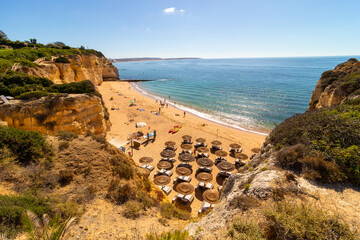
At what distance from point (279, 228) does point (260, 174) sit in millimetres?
2550

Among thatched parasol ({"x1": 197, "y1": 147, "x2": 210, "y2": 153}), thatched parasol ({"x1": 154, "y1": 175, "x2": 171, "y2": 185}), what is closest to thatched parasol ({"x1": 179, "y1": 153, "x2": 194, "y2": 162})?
thatched parasol ({"x1": 197, "y1": 147, "x2": 210, "y2": 153})

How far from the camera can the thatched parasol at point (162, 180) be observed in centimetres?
1281

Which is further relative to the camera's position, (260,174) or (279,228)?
(260,174)

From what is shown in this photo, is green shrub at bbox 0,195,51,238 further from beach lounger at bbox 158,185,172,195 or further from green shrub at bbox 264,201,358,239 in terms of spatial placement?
beach lounger at bbox 158,185,172,195

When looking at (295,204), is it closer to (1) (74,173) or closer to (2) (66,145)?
(1) (74,173)

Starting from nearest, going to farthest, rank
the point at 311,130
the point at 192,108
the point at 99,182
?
1. the point at 99,182
2. the point at 311,130
3. the point at 192,108

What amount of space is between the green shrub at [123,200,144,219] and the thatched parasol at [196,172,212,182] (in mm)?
8164

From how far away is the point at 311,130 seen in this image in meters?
7.50

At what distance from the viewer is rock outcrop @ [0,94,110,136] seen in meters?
9.85

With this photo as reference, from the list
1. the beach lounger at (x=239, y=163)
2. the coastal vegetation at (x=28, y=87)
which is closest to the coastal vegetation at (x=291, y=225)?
the beach lounger at (x=239, y=163)

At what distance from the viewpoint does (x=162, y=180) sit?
1299 cm

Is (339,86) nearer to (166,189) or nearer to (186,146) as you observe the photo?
(186,146)

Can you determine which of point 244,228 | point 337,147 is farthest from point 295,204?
point 337,147

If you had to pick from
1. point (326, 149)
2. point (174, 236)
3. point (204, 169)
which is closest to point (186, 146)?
point (204, 169)
